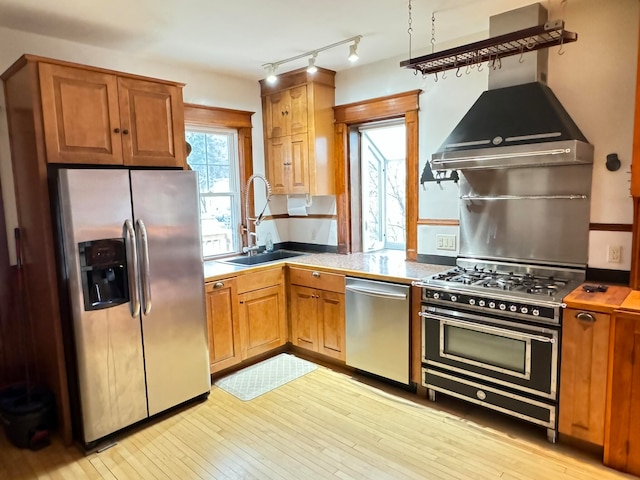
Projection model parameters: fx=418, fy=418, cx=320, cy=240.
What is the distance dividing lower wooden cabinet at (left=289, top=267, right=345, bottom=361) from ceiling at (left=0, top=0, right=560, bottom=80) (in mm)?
1802

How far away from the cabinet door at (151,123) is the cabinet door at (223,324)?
1.00 metres

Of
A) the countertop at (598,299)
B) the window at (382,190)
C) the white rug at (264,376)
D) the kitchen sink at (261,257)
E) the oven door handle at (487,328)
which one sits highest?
the window at (382,190)

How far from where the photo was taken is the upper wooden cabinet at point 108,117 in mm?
2317

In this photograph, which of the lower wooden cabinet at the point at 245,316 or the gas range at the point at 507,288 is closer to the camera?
the gas range at the point at 507,288

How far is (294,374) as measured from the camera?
134 inches

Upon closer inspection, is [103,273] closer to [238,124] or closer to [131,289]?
[131,289]

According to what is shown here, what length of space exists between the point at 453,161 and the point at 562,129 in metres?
0.63

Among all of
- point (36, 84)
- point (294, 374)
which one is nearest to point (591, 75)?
point (294, 374)

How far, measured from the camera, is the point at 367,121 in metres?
3.83

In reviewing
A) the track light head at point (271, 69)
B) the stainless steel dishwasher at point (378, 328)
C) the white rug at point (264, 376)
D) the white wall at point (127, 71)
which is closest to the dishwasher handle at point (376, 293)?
the stainless steel dishwasher at point (378, 328)

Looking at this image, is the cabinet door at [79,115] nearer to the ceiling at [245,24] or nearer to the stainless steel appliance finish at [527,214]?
the ceiling at [245,24]

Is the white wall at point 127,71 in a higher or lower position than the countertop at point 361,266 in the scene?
higher

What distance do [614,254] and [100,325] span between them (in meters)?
3.17

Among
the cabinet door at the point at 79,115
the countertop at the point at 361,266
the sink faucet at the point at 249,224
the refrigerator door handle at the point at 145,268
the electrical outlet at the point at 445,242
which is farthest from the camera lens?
the sink faucet at the point at 249,224
